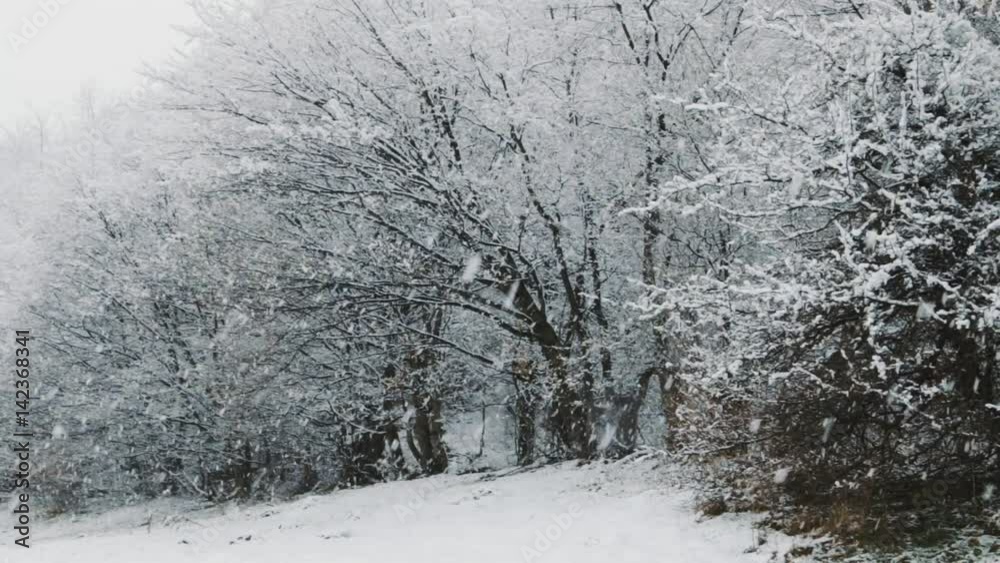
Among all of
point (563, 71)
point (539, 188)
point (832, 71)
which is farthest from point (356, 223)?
point (832, 71)

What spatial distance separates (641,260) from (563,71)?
3074mm

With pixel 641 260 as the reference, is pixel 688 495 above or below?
below

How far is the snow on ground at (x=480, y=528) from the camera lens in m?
6.70

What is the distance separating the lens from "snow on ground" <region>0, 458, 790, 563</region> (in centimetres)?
670

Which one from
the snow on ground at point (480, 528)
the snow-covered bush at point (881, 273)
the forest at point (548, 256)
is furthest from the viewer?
the snow on ground at point (480, 528)

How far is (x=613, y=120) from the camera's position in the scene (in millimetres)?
11695

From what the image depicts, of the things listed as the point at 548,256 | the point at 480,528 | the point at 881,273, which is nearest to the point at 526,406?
the point at 548,256

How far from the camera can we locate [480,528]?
28.1 feet

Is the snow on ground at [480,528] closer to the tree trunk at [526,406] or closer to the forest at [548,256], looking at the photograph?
the forest at [548,256]

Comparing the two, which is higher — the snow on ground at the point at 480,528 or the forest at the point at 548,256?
the forest at the point at 548,256

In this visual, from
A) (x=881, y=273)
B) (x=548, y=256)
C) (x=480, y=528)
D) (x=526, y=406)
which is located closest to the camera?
(x=881, y=273)

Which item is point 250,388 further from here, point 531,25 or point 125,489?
point 125,489

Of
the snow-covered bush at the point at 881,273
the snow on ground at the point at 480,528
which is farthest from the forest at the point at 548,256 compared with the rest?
the snow on ground at the point at 480,528

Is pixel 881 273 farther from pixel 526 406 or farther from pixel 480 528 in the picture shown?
pixel 526 406
